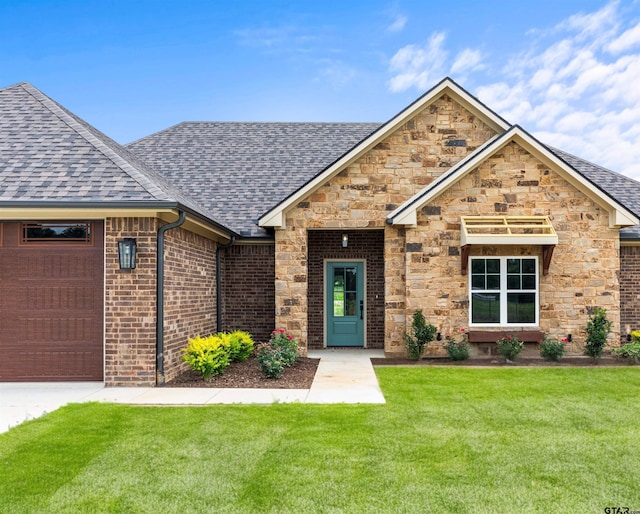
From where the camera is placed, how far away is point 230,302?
42.4ft

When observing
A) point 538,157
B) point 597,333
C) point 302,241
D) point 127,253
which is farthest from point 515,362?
point 127,253

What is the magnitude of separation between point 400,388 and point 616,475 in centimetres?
393

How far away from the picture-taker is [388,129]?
38.8 ft

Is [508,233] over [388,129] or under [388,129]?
under

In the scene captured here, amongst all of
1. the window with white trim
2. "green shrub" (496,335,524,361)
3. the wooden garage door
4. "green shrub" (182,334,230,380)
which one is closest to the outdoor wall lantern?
the wooden garage door

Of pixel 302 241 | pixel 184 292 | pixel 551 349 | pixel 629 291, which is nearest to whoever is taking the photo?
pixel 184 292

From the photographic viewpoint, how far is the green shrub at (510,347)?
1052cm

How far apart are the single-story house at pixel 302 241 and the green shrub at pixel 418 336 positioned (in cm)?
36

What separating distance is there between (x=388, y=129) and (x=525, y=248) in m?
4.12

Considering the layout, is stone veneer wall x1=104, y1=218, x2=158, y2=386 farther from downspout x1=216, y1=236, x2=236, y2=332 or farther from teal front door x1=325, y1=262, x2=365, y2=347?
teal front door x1=325, y1=262, x2=365, y2=347

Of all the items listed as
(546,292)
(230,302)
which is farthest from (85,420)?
(546,292)

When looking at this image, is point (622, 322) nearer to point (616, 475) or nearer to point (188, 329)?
point (616, 475)

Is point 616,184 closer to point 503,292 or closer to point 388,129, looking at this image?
point 503,292

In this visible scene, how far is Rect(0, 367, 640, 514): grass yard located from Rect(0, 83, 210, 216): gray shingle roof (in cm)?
335
